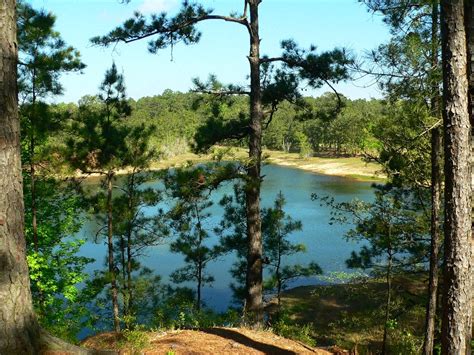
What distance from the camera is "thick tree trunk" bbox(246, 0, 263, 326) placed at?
28.2 feet

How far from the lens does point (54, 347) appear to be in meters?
3.60

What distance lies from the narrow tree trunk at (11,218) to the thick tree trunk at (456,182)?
4071 mm

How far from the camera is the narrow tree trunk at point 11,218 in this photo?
10.7ft

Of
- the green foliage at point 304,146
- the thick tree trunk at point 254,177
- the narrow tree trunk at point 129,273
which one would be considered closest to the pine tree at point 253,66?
the thick tree trunk at point 254,177

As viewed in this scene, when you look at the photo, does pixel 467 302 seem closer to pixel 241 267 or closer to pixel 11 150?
pixel 11 150

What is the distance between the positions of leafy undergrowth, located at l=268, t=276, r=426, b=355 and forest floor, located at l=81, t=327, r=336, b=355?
23.7 feet

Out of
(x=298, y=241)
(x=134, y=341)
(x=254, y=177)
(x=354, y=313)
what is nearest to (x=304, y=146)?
(x=298, y=241)

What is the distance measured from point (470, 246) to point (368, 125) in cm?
655

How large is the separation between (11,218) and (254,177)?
5817mm

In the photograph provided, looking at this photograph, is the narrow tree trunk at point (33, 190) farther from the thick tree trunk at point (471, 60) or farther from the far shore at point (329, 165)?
the far shore at point (329, 165)

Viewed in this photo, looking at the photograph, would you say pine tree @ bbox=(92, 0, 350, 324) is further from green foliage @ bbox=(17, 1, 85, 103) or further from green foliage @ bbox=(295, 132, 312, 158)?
green foliage @ bbox=(295, 132, 312, 158)

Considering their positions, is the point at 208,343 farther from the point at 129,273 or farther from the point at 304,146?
the point at 304,146

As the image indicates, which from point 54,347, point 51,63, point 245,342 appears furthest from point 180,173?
point 51,63

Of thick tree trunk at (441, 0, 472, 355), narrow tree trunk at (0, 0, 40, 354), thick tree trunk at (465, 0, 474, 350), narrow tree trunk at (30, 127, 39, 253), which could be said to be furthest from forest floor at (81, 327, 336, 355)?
narrow tree trunk at (30, 127, 39, 253)
